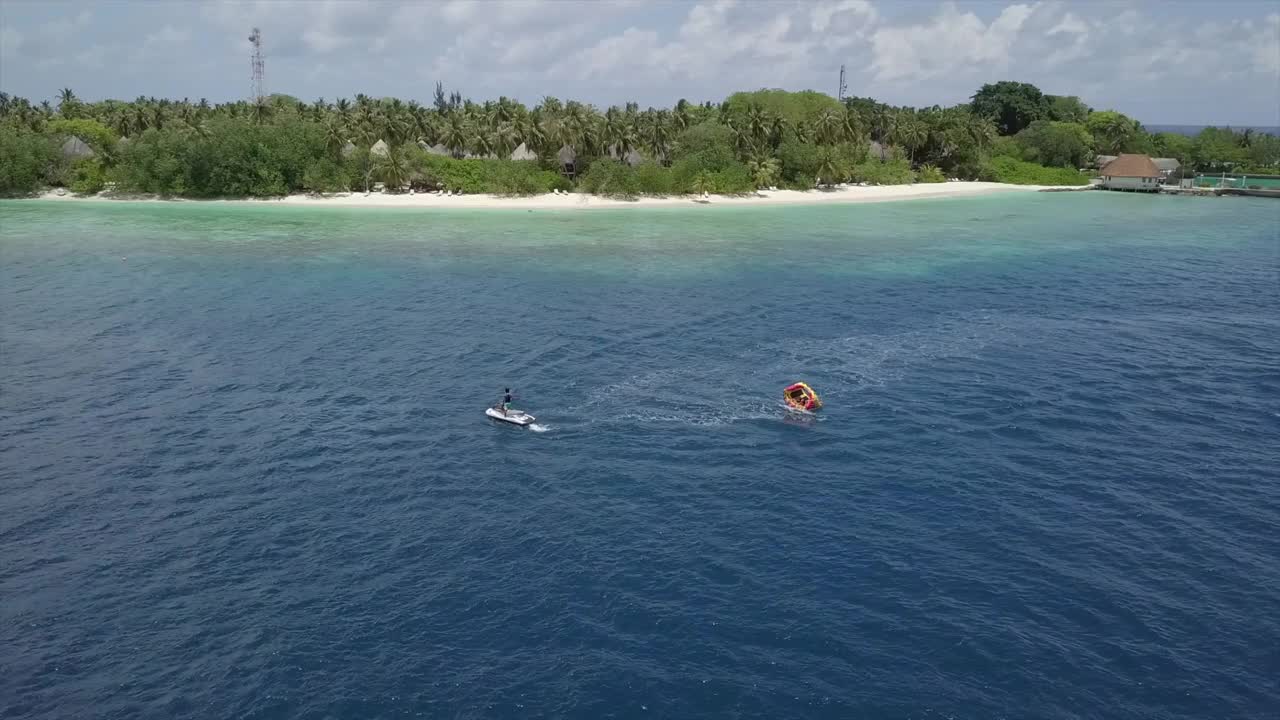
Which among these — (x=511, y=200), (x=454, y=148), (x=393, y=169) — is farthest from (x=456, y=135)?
(x=511, y=200)

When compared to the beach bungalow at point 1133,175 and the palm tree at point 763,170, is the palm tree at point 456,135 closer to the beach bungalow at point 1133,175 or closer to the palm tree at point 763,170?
the palm tree at point 763,170

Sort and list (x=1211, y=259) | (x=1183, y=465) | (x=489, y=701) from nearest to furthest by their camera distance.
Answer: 1. (x=489, y=701)
2. (x=1183, y=465)
3. (x=1211, y=259)

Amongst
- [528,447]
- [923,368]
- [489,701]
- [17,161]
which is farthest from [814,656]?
[17,161]

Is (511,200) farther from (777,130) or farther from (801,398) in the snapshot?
(801,398)

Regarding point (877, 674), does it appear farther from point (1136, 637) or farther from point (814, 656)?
point (1136, 637)

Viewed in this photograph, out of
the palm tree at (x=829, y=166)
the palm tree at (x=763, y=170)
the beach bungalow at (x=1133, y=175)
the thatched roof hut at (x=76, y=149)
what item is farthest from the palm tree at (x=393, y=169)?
the beach bungalow at (x=1133, y=175)

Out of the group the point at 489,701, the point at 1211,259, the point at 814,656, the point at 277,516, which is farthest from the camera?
the point at 1211,259

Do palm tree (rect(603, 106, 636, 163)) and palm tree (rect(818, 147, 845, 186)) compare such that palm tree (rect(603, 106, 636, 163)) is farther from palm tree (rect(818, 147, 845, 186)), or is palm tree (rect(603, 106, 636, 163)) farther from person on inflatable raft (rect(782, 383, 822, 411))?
person on inflatable raft (rect(782, 383, 822, 411))
